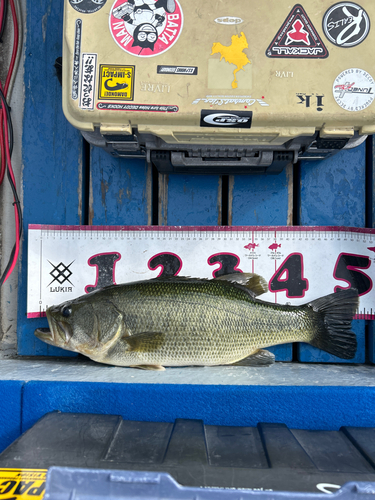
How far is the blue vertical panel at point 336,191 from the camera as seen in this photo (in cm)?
168

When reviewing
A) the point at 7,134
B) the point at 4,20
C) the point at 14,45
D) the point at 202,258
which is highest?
the point at 4,20

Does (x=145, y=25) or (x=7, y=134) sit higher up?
(x=145, y=25)

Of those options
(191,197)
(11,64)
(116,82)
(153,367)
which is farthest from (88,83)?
(153,367)

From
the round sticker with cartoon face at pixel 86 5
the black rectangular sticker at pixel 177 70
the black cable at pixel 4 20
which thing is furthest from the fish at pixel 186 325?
the black cable at pixel 4 20

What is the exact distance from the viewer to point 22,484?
959 millimetres

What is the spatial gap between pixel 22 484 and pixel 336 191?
1754mm

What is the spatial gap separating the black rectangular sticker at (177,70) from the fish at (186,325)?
84cm

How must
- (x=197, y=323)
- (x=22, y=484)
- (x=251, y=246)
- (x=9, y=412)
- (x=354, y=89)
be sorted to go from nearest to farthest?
(x=22, y=484) → (x=354, y=89) → (x=9, y=412) → (x=197, y=323) → (x=251, y=246)

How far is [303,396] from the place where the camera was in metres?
1.33

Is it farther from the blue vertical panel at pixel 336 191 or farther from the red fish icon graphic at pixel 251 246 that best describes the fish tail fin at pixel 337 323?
the red fish icon graphic at pixel 251 246

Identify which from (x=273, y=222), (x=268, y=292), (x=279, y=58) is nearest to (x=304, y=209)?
(x=273, y=222)

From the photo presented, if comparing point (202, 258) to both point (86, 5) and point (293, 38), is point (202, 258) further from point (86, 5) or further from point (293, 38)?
point (86, 5)

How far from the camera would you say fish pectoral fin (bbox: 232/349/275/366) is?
150 cm

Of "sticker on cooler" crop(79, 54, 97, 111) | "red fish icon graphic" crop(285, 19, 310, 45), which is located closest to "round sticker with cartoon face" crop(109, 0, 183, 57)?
"sticker on cooler" crop(79, 54, 97, 111)
